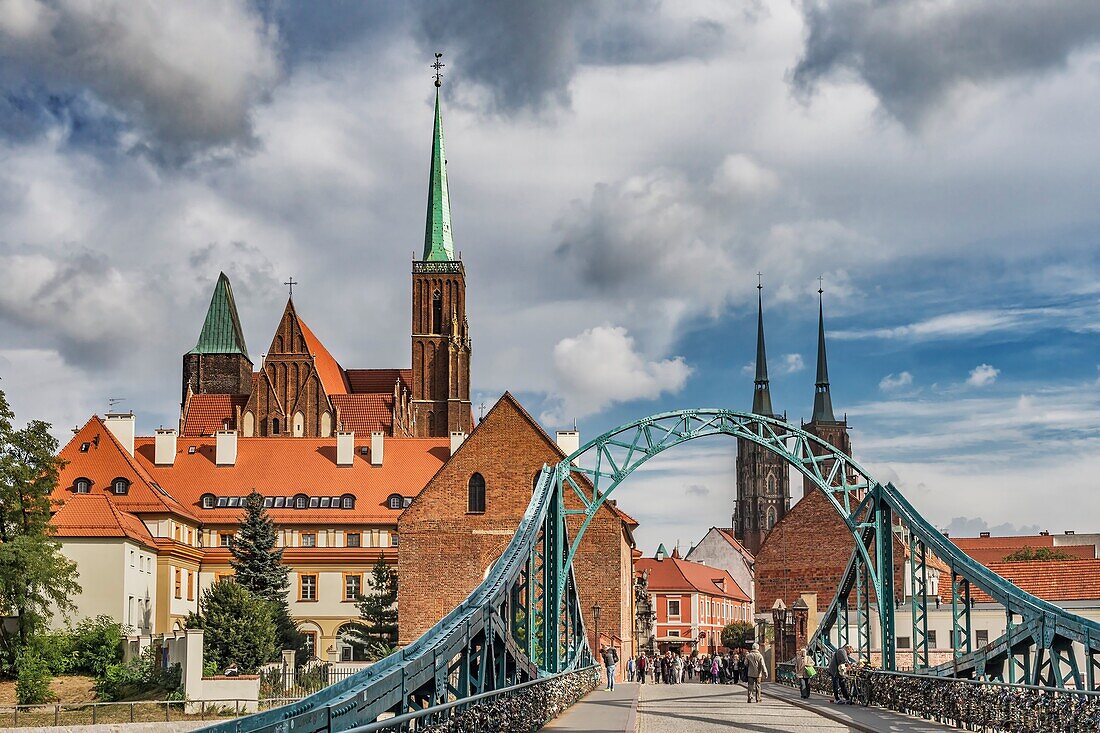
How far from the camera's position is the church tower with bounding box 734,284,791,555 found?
142 m

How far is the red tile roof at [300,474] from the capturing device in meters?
63.3

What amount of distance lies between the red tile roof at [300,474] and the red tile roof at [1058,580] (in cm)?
2744

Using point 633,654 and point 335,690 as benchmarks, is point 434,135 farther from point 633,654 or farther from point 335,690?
point 335,690

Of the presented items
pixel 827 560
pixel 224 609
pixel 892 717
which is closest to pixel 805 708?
pixel 892 717

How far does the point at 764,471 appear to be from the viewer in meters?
144

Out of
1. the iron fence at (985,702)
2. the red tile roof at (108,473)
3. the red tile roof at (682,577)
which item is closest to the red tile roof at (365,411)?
the red tile roof at (682,577)

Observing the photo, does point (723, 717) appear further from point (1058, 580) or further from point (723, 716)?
point (1058, 580)

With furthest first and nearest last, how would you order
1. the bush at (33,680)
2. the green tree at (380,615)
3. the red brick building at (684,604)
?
the red brick building at (684,604) → the green tree at (380,615) → the bush at (33,680)

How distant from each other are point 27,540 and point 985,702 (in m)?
32.0

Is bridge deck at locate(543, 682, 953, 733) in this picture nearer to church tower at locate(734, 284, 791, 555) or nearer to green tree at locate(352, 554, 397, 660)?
green tree at locate(352, 554, 397, 660)

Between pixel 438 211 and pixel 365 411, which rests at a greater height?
pixel 438 211

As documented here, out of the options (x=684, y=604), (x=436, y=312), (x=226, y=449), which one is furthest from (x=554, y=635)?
(x=684, y=604)

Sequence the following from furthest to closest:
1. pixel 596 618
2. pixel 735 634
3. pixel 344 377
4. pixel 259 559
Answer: pixel 735 634 < pixel 344 377 < pixel 259 559 < pixel 596 618

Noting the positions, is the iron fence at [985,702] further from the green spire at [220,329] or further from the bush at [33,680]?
the green spire at [220,329]
